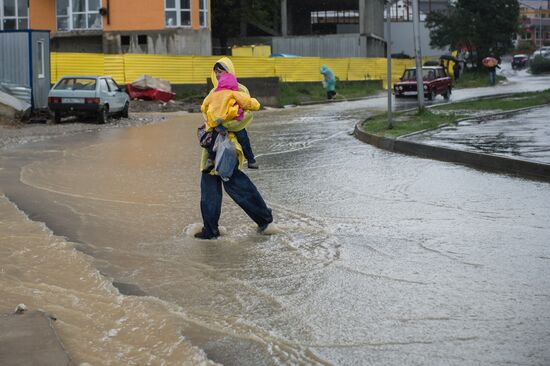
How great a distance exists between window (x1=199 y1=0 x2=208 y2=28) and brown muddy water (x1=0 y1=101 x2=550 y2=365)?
3662 centimetres

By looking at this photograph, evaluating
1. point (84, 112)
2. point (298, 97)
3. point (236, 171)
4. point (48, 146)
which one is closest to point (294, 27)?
point (298, 97)

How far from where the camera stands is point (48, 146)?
19516mm

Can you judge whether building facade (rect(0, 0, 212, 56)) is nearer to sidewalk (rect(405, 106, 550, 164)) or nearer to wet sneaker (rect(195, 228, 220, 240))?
sidewalk (rect(405, 106, 550, 164))

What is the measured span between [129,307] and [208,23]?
4482 cm

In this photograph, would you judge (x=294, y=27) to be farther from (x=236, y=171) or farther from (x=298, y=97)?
(x=236, y=171)

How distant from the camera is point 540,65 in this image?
7844cm

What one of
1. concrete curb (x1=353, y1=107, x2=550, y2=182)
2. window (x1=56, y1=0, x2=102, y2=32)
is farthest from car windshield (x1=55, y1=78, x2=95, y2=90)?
window (x1=56, y1=0, x2=102, y2=32)

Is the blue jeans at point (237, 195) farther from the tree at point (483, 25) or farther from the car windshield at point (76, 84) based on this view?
the tree at point (483, 25)

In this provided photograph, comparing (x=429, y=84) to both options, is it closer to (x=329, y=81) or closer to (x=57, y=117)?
(x=329, y=81)

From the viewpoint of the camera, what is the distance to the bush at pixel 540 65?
7788 cm

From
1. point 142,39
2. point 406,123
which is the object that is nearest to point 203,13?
point 142,39

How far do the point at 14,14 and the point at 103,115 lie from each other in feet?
Answer: 89.2

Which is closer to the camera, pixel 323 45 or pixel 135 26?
pixel 135 26

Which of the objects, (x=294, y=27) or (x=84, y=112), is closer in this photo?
(x=84, y=112)
